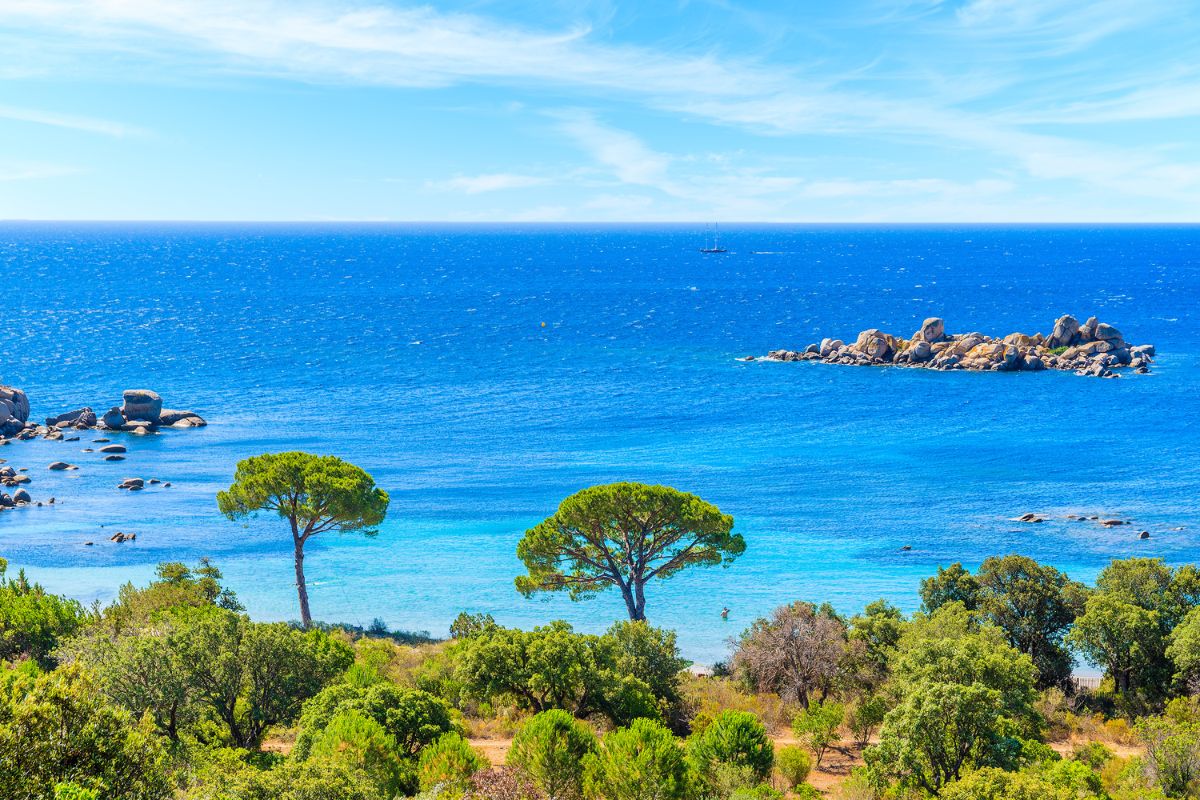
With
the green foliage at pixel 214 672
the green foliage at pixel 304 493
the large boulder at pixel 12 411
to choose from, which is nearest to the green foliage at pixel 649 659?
the green foliage at pixel 214 672

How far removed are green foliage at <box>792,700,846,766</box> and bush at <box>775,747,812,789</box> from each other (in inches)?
78.7

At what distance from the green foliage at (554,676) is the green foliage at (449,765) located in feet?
19.1

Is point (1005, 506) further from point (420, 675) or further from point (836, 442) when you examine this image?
point (420, 675)

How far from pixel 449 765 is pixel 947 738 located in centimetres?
1197

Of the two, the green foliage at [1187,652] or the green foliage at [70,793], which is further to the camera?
the green foliage at [1187,652]

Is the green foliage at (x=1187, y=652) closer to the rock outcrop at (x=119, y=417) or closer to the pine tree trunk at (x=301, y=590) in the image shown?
the pine tree trunk at (x=301, y=590)

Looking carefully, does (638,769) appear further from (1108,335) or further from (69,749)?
(1108,335)

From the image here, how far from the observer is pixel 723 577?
5603 cm

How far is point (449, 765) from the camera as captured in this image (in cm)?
2234

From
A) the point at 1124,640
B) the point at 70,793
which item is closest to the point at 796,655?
the point at 1124,640

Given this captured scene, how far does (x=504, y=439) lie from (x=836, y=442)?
31.1 m

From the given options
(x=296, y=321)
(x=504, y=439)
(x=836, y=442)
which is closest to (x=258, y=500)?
(x=504, y=439)

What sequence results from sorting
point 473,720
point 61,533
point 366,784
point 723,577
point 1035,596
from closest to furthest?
point 366,784 < point 473,720 < point 1035,596 < point 723,577 < point 61,533

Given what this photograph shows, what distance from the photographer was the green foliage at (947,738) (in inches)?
873
